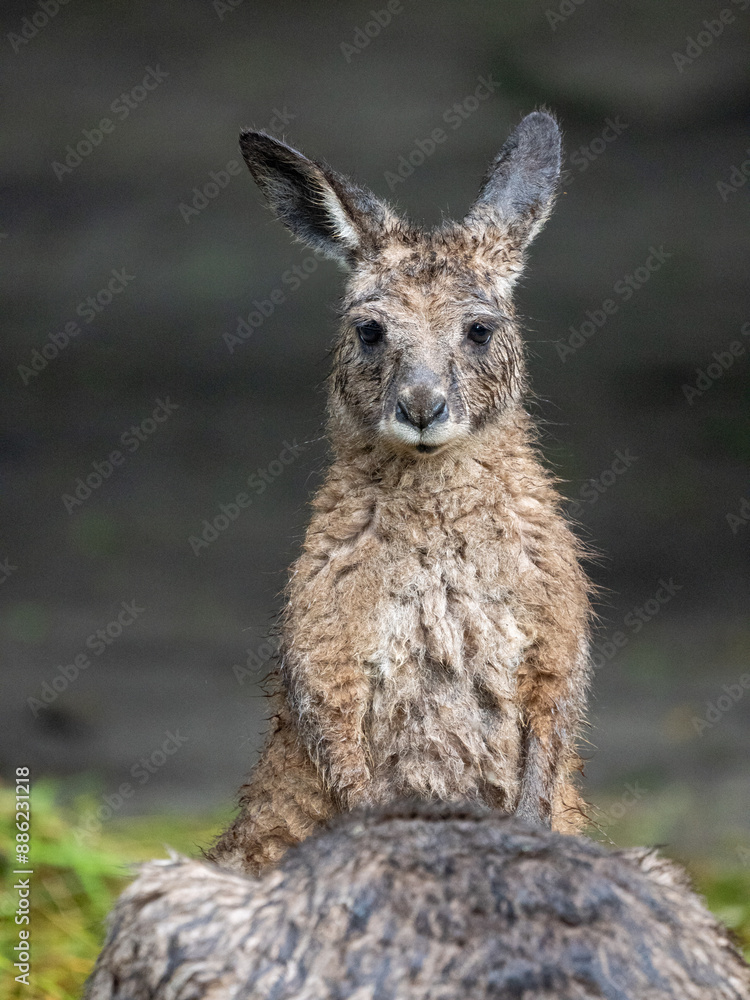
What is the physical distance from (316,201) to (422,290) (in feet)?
2.17

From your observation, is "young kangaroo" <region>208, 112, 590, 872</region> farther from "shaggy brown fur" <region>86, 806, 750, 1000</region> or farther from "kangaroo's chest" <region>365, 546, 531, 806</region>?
"shaggy brown fur" <region>86, 806, 750, 1000</region>

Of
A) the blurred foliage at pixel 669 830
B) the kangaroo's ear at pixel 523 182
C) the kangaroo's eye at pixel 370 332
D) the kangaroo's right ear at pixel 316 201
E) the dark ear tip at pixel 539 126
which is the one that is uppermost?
the dark ear tip at pixel 539 126

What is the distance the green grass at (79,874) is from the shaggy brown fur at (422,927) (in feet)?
7.38

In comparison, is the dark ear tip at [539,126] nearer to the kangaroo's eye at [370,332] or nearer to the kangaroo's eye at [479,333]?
the kangaroo's eye at [479,333]

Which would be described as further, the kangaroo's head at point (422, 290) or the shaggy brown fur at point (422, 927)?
the kangaroo's head at point (422, 290)

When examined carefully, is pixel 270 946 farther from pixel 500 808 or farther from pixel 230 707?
pixel 230 707

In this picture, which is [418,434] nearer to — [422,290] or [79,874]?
[422,290]

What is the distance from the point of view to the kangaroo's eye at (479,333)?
4.66 m

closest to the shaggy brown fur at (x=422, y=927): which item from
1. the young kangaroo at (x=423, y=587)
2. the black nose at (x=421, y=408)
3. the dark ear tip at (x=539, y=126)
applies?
the young kangaroo at (x=423, y=587)

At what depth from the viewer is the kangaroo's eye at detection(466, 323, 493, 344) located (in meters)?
4.66

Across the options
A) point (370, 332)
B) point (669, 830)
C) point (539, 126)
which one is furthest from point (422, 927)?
point (669, 830)

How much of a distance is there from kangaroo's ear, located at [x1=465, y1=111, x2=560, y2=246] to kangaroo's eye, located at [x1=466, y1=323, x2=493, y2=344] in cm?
60

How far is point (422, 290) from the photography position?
4656mm

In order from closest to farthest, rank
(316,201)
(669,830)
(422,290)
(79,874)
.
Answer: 1. (422,290)
2. (316,201)
3. (79,874)
4. (669,830)
